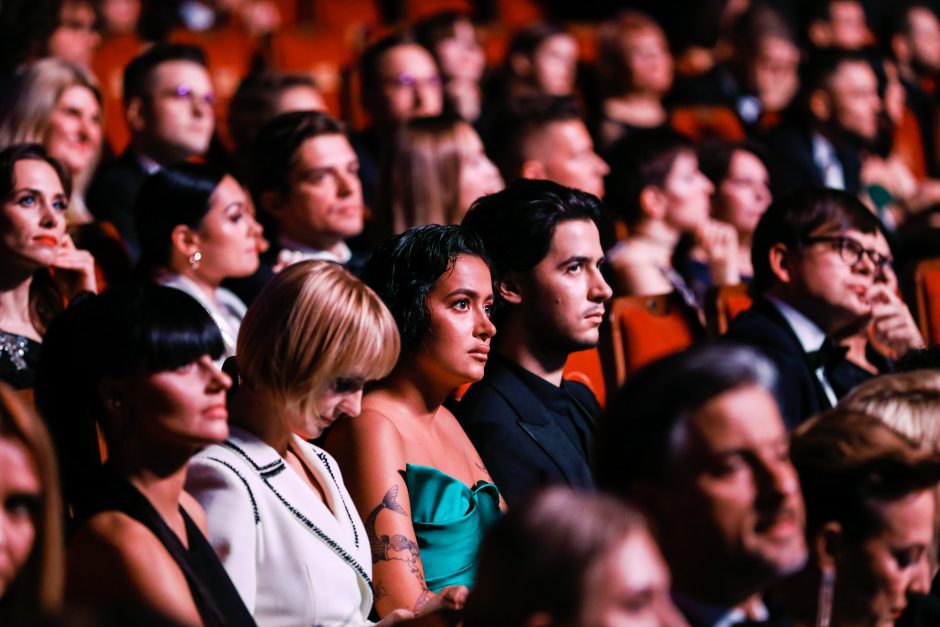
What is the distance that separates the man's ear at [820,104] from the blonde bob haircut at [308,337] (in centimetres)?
323

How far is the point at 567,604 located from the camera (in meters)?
1.09

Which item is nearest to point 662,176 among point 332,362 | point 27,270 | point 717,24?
point 27,270

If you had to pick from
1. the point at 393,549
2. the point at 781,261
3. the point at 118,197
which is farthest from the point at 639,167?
the point at 393,549

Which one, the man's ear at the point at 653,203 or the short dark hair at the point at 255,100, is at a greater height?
the short dark hair at the point at 255,100

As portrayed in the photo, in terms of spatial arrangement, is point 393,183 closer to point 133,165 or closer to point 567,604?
point 133,165

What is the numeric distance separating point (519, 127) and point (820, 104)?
1.53 m

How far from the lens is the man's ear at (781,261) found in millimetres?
2697

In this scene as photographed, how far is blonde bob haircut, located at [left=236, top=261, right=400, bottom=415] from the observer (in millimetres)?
1723

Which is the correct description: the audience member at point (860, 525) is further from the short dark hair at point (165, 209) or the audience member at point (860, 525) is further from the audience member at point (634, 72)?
the audience member at point (634, 72)

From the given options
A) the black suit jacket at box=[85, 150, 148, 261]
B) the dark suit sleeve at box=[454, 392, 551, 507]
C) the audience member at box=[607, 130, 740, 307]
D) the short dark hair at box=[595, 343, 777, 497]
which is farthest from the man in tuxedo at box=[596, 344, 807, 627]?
the black suit jacket at box=[85, 150, 148, 261]

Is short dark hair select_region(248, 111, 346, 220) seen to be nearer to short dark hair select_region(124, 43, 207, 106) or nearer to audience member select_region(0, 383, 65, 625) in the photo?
short dark hair select_region(124, 43, 207, 106)

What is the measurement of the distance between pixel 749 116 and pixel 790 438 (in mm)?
3741

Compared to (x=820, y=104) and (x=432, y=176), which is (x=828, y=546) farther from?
(x=820, y=104)

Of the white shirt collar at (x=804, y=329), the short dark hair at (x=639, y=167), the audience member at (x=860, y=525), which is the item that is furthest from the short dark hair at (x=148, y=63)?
the audience member at (x=860, y=525)
